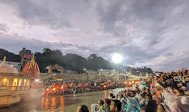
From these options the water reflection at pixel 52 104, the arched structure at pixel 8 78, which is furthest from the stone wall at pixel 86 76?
the arched structure at pixel 8 78

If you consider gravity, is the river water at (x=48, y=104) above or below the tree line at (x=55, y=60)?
below

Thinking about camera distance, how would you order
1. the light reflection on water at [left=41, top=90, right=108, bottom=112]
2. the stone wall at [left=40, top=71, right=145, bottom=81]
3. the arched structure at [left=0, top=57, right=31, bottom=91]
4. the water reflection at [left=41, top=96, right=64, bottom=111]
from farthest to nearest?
1. the stone wall at [left=40, top=71, right=145, bottom=81]
2. the arched structure at [left=0, top=57, right=31, bottom=91]
3. the water reflection at [left=41, top=96, right=64, bottom=111]
4. the light reflection on water at [left=41, top=90, right=108, bottom=112]

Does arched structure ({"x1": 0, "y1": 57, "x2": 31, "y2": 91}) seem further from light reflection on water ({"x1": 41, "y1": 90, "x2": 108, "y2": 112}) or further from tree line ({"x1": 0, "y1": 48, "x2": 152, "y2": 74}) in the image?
tree line ({"x1": 0, "y1": 48, "x2": 152, "y2": 74})

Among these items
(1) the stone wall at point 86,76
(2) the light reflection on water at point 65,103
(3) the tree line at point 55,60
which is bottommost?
(2) the light reflection on water at point 65,103

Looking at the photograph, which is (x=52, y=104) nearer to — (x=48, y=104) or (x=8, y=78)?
(x=48, y=104)

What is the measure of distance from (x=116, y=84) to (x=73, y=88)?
18609mm

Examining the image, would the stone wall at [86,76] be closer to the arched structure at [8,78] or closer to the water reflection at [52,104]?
the water reflection at [52,104]

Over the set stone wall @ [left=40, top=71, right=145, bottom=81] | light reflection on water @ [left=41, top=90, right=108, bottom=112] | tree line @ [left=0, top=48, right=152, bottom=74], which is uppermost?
tree line @ [left=0, top=48, right=152, bottom=74]

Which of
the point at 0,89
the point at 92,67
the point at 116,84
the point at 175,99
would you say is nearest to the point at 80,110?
the point at 175,99

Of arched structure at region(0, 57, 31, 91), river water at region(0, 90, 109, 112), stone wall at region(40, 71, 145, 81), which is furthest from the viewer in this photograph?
stone wall at region(40, 71, 145, 81)

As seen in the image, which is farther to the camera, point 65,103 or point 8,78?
point 65,103

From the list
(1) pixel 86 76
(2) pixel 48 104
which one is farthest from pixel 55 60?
(2) pixel 48 104

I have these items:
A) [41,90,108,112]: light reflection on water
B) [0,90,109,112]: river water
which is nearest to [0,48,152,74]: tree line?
[0,90,109,112]: river water

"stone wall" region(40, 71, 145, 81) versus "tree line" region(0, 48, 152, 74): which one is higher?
"tree line" region(0, 48, 152, 74)
